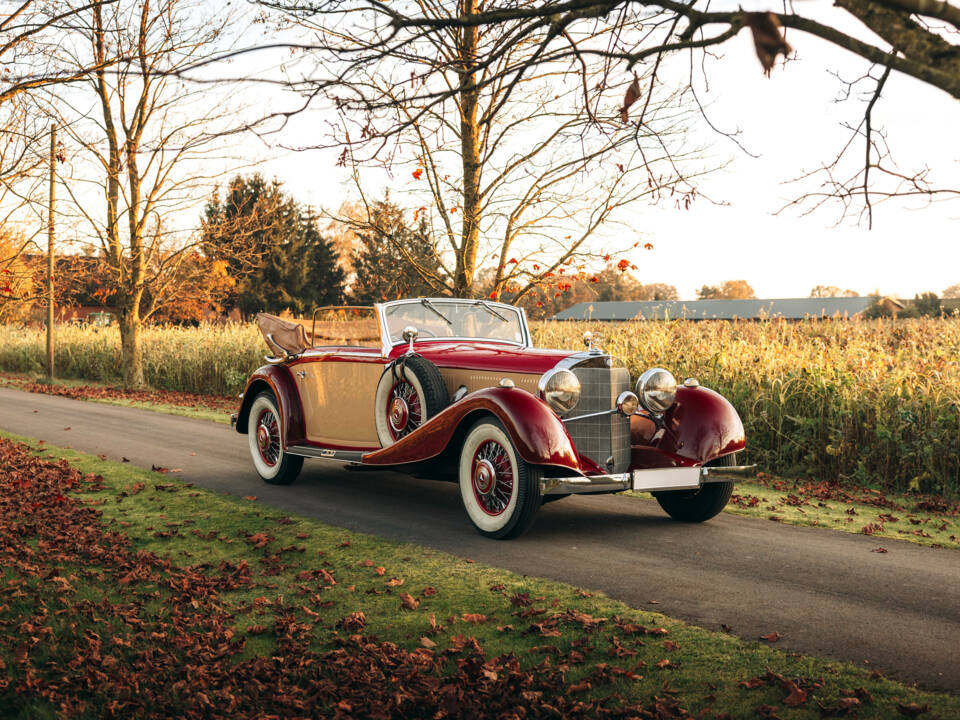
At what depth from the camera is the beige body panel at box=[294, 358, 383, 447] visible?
316 inches

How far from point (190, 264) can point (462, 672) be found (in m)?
21.2

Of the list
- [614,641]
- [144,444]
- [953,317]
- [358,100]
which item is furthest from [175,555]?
[953,317]

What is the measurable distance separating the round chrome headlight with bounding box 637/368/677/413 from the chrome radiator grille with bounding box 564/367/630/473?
1.36 ft

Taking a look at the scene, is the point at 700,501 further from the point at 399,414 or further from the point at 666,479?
the point at 399,414

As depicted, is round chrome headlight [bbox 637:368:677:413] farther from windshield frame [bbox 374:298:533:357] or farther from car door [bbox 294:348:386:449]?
car door [bbox 294:348:386:449]

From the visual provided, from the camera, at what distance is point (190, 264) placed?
75.9 feet

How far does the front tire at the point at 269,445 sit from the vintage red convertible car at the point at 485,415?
0.7 inches

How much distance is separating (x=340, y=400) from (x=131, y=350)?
54.5ft

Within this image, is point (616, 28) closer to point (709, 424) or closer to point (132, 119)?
point (709, 424)

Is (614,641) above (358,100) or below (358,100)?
below

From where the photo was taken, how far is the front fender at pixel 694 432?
6934 mm

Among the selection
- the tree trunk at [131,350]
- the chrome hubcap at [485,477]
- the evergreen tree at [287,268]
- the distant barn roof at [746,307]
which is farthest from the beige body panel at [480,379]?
the distant barn roof at [746,307]

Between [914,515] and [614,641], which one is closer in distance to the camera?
[614,641]

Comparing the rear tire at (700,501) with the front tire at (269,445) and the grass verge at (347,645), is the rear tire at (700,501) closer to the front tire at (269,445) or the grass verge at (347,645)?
the grass verge at (347,645)
